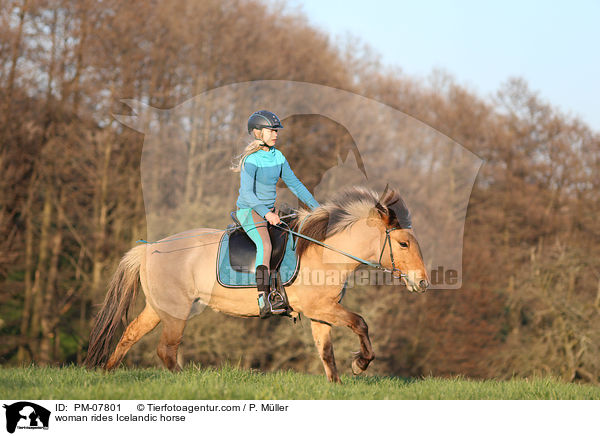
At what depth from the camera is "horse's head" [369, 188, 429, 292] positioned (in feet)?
22.9

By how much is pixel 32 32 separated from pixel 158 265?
16381 mm

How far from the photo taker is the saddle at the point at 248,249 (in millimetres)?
7363

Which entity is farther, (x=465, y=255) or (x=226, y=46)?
(x=465, y=255)

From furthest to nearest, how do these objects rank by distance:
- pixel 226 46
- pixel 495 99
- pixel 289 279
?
pixel 495 99, pixel 226 46, pixel 289 279

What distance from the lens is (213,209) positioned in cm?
2141

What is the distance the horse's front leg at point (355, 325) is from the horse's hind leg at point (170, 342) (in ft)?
6.01

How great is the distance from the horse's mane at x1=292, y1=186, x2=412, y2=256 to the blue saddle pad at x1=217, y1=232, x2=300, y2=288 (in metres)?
0.12

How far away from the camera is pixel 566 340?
991 inches

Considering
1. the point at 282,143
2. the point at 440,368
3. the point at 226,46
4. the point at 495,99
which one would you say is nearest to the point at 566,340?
the point at 440,368

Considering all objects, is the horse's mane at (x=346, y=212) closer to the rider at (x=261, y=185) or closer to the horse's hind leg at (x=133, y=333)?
the rider at (x=261, y=185)

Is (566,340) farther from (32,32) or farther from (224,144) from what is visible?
(32,32)

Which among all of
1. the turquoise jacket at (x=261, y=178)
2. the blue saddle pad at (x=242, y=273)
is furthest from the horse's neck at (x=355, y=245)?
the turquoise jacket at (x=261, y=178)

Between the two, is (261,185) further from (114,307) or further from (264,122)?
(114,307)
